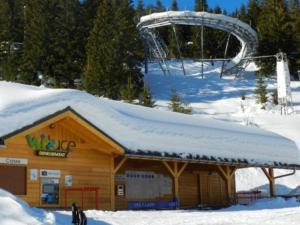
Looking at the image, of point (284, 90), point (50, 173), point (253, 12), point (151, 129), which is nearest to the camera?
point (50, 173)

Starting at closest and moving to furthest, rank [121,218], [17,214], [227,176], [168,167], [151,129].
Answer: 1. [17,214]
2. [121,218]
3. [168,167]
4. [151,129]
5. [227,176]

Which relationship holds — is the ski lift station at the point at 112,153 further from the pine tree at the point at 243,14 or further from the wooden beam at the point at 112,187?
the pine tree at the point at 243,14

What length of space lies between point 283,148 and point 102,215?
Result: 15.9 meters

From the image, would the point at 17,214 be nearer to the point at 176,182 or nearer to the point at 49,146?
the point at 49,146

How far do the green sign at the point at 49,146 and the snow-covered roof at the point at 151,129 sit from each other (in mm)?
1016

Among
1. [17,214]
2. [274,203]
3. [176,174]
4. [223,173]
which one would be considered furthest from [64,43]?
[17,214]

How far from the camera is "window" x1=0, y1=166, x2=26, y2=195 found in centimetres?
1773

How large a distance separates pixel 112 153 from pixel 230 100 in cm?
3719

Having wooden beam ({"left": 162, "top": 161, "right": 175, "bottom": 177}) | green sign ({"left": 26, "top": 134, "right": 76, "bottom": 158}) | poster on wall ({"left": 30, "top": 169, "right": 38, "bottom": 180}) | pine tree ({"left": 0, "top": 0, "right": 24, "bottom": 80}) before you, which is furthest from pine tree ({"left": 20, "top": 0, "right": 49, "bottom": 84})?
poster on wall ({"left": 30, "top": 169, "right": 38, "bottom": 180})

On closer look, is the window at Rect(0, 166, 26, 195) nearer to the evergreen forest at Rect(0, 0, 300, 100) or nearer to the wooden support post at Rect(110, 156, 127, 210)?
the wooden support post at Rect(110, 156, 127, 210)

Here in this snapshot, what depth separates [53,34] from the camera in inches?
2152

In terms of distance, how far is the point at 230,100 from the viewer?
56250mm

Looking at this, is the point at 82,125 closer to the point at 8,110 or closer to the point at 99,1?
the point at 8,110

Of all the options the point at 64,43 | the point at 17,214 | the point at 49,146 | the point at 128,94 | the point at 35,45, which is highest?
the point at 64,43
